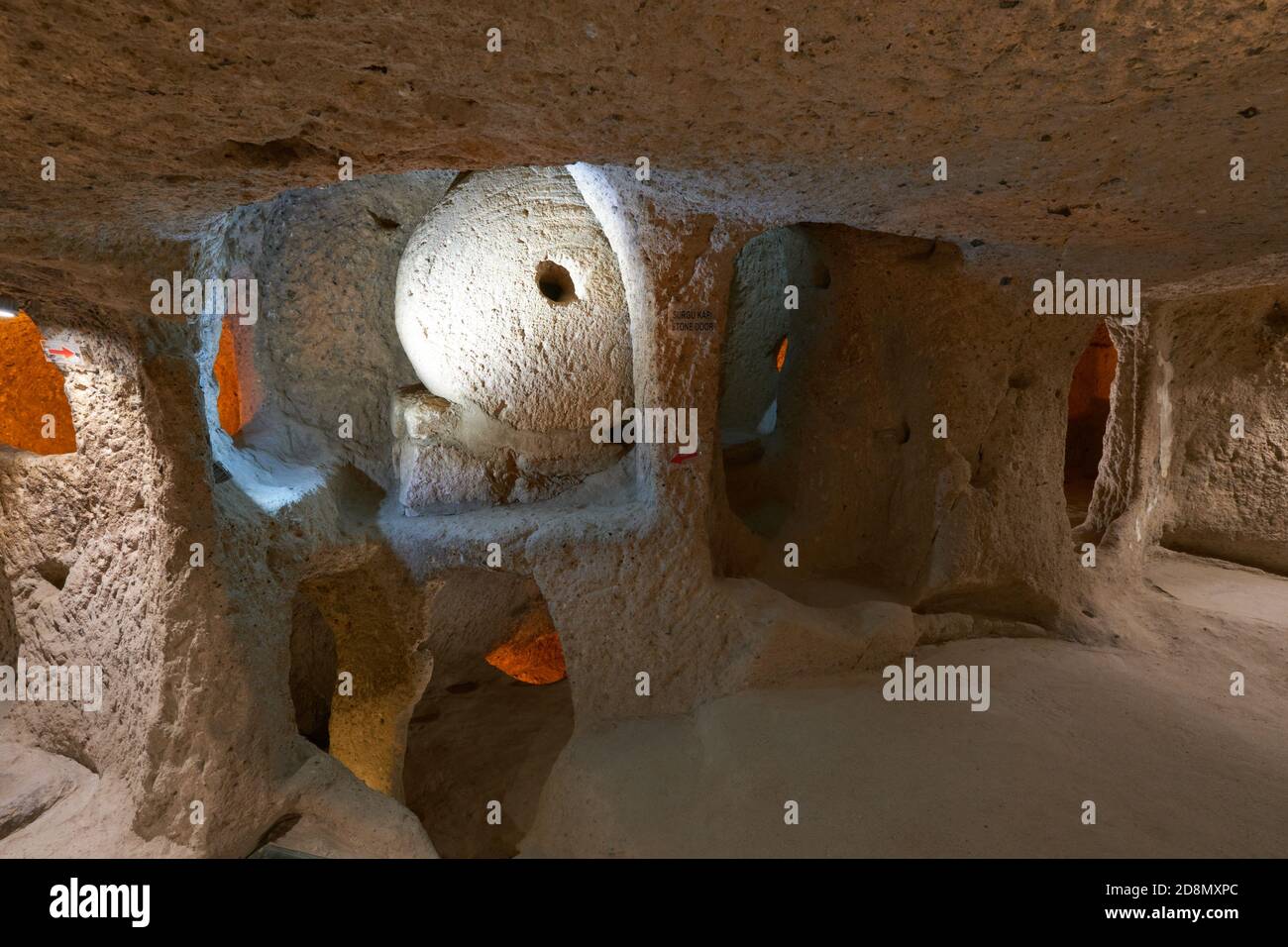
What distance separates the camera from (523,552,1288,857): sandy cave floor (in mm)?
2723

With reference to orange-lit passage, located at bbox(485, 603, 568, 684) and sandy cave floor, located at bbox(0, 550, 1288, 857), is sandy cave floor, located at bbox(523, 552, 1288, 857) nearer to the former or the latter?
sandy cave floor, located at bbox(0, 550, 1288, 857)

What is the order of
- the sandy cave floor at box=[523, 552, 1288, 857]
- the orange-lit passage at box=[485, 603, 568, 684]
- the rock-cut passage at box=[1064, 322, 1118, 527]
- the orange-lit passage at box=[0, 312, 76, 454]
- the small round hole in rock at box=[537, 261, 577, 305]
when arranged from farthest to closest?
the rock-cut passage at box=[1064, 322, 1118, 527]
the orange-lit passage at box=[485, 603, 568, 684]
the orange-lit passage at box=[0, 312, 76, 454]
the small round hole in rock at box=[537, 261, 577, 305]
the sandy cave floor at box=[523, 552, 1288, 857]

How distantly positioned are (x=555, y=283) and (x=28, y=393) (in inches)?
145

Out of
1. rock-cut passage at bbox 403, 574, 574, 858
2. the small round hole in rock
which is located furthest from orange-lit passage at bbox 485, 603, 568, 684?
the small round hole in rock

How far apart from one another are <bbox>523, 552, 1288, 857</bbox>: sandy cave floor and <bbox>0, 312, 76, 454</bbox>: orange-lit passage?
14.1 ft

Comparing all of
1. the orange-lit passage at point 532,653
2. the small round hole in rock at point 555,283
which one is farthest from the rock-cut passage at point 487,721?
the small round hole in rock at point 555,283

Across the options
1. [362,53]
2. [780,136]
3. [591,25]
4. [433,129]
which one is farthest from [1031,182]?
[362,53]

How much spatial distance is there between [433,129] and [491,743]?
219 inches

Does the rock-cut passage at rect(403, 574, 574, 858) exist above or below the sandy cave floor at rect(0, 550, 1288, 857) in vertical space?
below

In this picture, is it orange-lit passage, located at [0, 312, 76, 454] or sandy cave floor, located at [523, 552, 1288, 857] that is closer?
sandy cave floor, located at [523, 552, 1288, 857]

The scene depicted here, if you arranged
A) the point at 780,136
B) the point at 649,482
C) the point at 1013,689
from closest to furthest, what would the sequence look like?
the point at 780,136, the point at 1013,689, the point at 649,482
